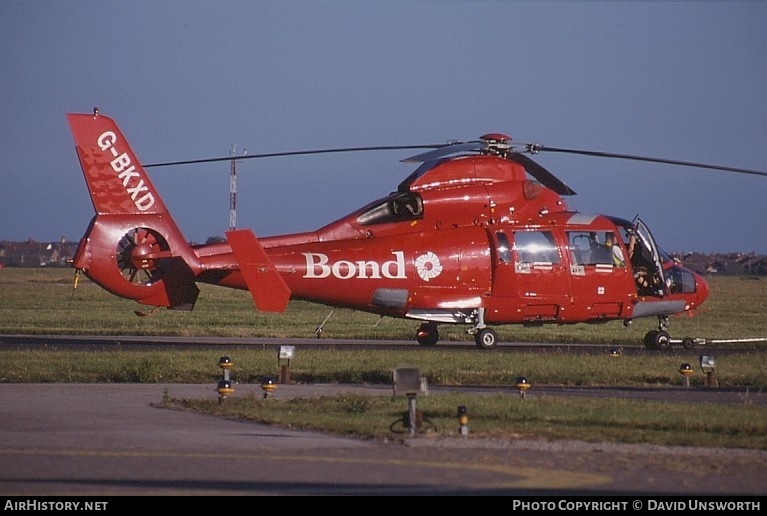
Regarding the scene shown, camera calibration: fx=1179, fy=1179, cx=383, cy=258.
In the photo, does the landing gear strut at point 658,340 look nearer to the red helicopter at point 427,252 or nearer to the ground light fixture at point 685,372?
the red helicopter at point 427,252

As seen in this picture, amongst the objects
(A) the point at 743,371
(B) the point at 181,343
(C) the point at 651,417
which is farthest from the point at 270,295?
(C) the point at 651,417

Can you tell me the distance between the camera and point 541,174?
96.1 ft

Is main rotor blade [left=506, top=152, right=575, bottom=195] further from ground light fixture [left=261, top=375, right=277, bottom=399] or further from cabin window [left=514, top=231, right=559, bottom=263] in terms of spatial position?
ground light fixture [left=261, top=375, right=277, bottom=399]

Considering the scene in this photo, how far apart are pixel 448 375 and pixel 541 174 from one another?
8.84 metres

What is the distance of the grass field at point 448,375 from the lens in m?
14.9

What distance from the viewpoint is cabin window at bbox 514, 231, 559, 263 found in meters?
28.3

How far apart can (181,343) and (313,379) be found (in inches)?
378

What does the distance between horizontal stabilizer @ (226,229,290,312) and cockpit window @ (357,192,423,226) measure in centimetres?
286

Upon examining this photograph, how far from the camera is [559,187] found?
29609 mm

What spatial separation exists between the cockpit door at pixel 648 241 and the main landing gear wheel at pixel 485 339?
15.1ft

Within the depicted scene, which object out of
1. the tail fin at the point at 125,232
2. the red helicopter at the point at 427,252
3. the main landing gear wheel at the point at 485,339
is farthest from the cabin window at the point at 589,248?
the tail fin at the point at 125,232

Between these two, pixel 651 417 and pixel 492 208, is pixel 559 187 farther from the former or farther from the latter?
pixel 651 417

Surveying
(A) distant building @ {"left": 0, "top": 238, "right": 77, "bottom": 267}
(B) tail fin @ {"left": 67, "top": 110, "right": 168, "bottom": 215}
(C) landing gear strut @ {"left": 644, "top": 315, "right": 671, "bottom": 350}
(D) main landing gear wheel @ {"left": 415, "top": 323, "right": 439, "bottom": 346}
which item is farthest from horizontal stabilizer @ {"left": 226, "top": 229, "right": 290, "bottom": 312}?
(A) distant building @ {"left": 0, "top": 238, "right": 77, "bottom": 267}

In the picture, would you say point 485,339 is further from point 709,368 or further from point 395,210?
point 709,368
